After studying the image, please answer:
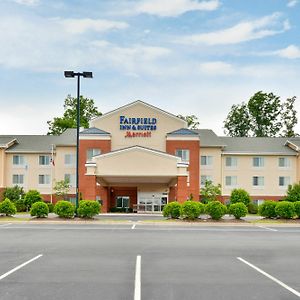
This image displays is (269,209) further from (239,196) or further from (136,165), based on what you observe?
(239,196)

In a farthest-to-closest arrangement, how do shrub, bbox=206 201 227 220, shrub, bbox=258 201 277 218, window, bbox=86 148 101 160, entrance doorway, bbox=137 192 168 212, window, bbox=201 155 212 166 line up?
window, bbox=201 155 212 166 → entrance doorway, bbox=137 192 168 212 → window, bbox=86 148 101 160 → shrub, bbox=258 201 277 218 → shrub, bbox=206 201 227 220

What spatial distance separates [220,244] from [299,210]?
1807 centimetres

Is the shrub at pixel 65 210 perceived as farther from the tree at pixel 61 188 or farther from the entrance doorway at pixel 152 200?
the tree at pixel 61 188

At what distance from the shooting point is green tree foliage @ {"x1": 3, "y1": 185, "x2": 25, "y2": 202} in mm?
60844

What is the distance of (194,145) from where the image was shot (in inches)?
2363

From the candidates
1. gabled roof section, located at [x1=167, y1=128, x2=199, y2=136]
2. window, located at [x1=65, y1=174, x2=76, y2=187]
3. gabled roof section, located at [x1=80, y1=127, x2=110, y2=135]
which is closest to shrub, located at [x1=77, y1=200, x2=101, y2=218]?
gabled roof section, located at [x1=80, y1=127, x2=110, y2=135]

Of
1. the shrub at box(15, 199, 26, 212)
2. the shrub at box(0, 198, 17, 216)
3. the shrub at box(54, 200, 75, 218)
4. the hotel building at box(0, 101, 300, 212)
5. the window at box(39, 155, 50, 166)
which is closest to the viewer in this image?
the shrub at box(54, 200, 75, 218)

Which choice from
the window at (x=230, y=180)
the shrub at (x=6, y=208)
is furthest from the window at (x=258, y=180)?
the shrub at (x=6, y=208)

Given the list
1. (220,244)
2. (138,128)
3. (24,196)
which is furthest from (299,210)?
(24,196)

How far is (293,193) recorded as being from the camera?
60.5 metres

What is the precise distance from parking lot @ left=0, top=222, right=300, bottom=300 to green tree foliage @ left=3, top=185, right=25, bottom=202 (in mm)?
41062

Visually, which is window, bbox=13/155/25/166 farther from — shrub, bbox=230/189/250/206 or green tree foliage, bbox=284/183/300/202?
green tree foliage, bbox=284/183/300/202

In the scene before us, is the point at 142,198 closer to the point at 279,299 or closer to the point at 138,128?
the point at 138,128

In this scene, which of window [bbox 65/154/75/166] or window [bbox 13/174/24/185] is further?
window [bbox 13/174/24/185]
